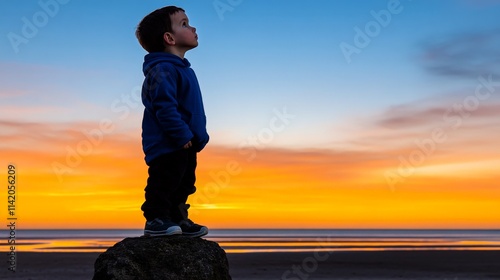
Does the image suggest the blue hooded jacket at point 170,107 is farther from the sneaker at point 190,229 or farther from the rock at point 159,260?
the rock at point 159,260

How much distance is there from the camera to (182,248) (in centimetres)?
833

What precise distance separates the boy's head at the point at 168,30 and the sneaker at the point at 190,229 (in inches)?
81.1

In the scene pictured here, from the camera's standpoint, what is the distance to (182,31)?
326 inches

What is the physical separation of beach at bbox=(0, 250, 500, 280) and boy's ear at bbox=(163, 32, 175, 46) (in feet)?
52.1

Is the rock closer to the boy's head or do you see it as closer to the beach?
the boy's head

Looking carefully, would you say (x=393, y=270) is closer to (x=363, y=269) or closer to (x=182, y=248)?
(x=363, y=269)

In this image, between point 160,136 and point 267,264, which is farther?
point 267,264

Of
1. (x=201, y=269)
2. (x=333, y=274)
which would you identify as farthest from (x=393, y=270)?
(x=201, y=269)

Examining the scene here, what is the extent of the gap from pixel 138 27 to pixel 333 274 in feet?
58.9

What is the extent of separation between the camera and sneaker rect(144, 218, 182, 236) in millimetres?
8141

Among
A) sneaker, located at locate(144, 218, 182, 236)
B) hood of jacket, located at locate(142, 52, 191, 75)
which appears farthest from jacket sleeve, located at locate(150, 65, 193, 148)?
sneaker, located at locate(144, 218, 182, 236)

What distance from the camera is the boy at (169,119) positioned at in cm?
798

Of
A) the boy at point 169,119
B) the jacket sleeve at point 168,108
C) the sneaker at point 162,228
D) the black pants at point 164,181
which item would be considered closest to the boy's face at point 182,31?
the boy at point 169,119

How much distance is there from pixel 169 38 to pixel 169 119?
1058 mm
